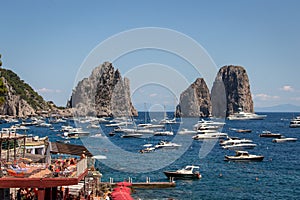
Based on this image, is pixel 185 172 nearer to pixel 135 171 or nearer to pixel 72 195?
pixel 135 171

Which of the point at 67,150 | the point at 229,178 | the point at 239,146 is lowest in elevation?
the point at 229,178

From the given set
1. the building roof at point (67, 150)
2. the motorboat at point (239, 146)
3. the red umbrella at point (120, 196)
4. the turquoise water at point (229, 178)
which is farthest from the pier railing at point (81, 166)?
the motorboat at point (239, 146)

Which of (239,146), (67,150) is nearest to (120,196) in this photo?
(67,150)

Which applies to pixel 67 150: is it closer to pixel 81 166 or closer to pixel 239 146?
pixel 81 166

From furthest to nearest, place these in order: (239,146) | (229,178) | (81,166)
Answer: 1. (239,146)
2. (229,178)
3. (81,166)

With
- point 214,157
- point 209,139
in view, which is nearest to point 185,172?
point 214,157

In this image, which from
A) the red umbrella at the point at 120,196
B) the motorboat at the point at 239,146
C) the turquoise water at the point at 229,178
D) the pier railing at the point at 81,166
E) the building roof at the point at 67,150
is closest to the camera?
the pier railing at the point at 81,166

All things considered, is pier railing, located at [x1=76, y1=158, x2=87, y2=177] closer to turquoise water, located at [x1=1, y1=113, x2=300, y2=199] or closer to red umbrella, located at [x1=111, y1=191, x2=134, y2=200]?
red umbrella, located at [x1=111, y1=191, x2=134, y2=200]

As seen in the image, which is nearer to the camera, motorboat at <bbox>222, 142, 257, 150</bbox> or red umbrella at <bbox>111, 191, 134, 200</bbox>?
red umbrella at <bbox>111, 191, 134, 200</bbox>

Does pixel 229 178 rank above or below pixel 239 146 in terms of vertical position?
below

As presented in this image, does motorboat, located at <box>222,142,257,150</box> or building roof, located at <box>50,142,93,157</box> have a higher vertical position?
building roof, located at <box>50,142,93,157</box>

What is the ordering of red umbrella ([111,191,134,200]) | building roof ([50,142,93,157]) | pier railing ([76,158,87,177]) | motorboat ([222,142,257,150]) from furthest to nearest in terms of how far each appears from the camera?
motorboat ([222,142,257,150]), building roof ([50,142,93,157]), red umbrella ([111,191,134,200]), pier railing ([76,158,87,177])

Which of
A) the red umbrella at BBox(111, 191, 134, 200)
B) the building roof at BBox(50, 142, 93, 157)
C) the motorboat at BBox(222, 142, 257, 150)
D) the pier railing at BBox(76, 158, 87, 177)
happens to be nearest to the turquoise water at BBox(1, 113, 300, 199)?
the building roof at BBox(50, 142, 93, 157)

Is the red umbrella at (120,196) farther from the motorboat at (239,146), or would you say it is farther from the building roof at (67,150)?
the motorboat at (239,146)
